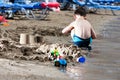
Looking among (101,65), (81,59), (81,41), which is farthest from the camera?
(81,41)

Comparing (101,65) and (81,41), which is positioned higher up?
(81,41)

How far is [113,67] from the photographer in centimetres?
815

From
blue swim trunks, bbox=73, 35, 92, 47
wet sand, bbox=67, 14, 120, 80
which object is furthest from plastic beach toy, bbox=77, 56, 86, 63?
blue swim trunks, bbox=73, 35, 92, 47

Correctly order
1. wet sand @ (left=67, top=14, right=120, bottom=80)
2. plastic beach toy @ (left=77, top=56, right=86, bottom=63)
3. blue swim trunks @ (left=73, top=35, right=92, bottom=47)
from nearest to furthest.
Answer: wet sand @ (left=67, top=14, right=120, bottom=80)
plastic beach toy @ (left=77, top=56, right=86, bottom=63)
blue swim trunks @ (left=73, top=35, right=92, bottom=47)

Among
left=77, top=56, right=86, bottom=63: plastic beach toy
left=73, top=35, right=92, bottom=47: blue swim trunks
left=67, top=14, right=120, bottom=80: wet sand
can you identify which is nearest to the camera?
left=67, top=14, right=120, bottom=80: wet sand

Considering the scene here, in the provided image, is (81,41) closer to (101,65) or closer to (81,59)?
(81,59)

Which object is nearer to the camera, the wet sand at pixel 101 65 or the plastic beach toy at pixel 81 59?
the wet sand at pixel 101 65

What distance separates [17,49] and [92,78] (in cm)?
266

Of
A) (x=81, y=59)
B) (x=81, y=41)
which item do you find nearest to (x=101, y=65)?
(x=81, y=59)

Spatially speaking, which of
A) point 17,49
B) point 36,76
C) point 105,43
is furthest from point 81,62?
point 105,43

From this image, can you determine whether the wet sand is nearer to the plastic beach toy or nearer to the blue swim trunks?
the plastic beach toy

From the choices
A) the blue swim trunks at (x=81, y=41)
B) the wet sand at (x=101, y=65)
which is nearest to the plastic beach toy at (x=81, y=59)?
the wet sand at (x=101, y=65)

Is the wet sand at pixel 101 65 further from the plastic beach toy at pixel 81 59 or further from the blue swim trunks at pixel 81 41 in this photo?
the blue swim trunks at pixel 81 41

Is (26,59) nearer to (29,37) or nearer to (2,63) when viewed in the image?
(2,63)
